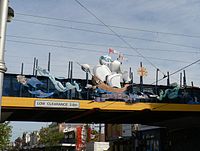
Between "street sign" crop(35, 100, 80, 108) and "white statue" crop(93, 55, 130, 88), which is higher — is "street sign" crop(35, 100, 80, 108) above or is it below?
below

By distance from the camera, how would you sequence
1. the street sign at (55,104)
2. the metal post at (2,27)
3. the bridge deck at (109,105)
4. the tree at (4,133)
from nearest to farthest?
the metal post at (2,27)
the bridge deck at (109,105)
the street sign at (55,104)
the tree at (4,133)

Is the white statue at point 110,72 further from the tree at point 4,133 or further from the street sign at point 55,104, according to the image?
the tree at point 4,133

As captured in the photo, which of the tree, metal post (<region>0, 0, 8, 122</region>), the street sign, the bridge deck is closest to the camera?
metal post (<region>0, 0, 8, 122</region>)

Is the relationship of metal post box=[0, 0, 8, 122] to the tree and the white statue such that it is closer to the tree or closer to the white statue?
the white statue

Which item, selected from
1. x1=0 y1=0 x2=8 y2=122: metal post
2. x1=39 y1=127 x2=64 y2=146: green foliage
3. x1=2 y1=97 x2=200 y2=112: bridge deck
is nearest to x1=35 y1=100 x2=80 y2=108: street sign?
x1=2 y1=97 x2=200 y2=112: bridge deck

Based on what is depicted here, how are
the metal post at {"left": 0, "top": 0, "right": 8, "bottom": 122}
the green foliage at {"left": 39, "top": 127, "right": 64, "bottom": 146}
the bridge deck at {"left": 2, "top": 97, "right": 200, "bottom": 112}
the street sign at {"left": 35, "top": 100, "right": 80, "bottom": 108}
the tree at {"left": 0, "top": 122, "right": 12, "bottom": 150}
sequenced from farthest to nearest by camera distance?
the green foliage at {"left": 39, "top": 127, "right": 64, "bottom": 146} < the tree at {"left": 0, "top": 122, "right": 12, "bottom": 150} < the street sign at {"left": 35, "top": 100, "right": 80, "bottom": 108} < the bridge deck at {"left": 2, "top": 97, "right": 200, "bottom": 112} < the metal post at {"left": 0, "top": 0, "right": 8, "bottom": 122}

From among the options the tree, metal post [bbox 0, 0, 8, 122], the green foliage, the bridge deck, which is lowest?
the green foliage

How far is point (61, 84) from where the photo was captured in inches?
869

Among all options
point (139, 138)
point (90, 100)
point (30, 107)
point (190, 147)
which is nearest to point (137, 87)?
point (90, 100)

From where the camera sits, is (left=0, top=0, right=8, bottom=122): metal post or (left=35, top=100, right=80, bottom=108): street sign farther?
(left=35, top=100, right=80, bottom=108): street sign

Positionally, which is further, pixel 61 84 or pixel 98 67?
pixel 98 67

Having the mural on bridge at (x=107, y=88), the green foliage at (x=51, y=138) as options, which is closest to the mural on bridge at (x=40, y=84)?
the mural on bridge at (x=107, y=88)

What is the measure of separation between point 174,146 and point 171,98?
929cm

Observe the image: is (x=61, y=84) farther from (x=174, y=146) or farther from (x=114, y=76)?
(x=174, y=146)
